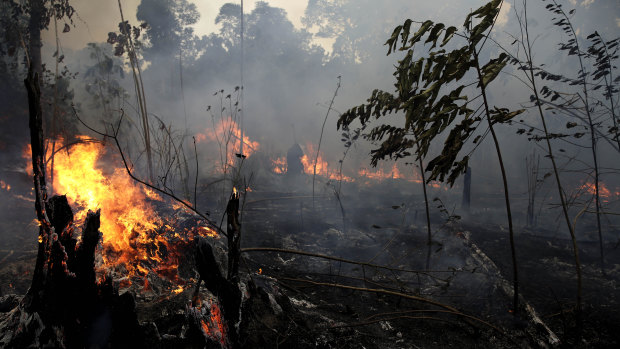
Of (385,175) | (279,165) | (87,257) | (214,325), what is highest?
(279,165)

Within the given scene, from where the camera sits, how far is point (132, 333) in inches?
66.6

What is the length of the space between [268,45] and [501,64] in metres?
22.2

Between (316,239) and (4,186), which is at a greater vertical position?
(4,186)

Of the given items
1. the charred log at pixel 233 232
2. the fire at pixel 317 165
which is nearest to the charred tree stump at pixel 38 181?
the charred log at pixel 233 232

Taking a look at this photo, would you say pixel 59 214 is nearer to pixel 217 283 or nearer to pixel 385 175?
pixel 217 283

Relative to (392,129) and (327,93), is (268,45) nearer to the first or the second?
(327,93)

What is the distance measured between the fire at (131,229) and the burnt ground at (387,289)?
259 mm

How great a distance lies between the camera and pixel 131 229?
341cm

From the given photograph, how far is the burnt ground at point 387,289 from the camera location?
2.12m

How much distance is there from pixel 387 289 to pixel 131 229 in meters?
3.01

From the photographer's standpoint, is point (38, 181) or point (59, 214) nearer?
point (38, 181)

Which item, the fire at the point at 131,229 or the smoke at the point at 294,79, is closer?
the fire at the point at 131,229

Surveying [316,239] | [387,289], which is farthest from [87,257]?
[316,239]

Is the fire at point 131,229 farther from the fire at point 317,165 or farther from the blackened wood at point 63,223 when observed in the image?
the fire at point 317,165
